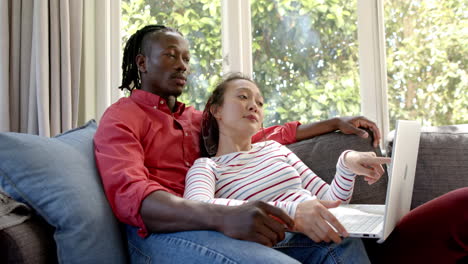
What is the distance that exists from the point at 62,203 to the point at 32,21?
158 cm

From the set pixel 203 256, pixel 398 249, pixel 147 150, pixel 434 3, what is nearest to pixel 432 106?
pixel 434 3

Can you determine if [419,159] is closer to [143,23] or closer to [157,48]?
[157,48]

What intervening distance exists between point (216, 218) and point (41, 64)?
63.4 inches

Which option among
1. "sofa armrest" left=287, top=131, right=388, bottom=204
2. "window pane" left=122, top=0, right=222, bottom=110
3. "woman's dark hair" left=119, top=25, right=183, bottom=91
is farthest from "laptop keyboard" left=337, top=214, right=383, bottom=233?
"window pane" left=122, top=0, right=222, bottom=110

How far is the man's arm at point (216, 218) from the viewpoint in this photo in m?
1.02

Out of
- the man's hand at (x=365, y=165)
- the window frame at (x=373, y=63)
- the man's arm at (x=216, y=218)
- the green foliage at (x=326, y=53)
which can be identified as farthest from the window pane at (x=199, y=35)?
the man's arm at (x=216, y=218)

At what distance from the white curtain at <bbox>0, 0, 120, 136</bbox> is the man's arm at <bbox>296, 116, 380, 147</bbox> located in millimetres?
1250

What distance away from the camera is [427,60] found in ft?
7.76

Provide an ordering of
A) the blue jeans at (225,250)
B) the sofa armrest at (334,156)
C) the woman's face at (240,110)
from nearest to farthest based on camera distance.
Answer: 1. the blue jeans at (225,250)
2. the woman's face at (240,110)
3. the sofa armrest at (334,156)

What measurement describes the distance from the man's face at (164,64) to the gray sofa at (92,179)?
26 centimetres

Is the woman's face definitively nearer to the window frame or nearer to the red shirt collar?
the red shirt collar

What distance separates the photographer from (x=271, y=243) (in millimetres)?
1026

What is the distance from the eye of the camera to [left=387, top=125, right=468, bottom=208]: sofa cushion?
1650 mm

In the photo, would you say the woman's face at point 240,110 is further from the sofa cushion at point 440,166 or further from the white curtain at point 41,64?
the white curtain at point 41,64
